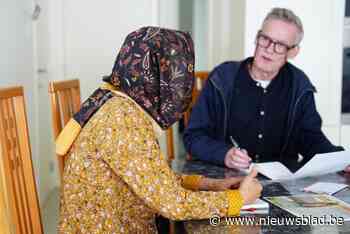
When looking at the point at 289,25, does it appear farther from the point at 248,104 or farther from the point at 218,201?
the point at 218,201

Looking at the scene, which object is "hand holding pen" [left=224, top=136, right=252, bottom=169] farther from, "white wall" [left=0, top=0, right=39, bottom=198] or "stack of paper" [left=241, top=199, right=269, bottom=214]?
"white wall" [left=0, top=0, right=39, bottom=198]

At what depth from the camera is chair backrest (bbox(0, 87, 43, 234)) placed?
→ 1068mm

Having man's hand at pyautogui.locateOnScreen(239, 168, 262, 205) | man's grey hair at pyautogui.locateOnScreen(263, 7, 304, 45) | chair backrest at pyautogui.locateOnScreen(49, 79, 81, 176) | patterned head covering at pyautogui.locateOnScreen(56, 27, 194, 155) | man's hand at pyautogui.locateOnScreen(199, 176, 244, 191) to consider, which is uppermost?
man's grey hair at pyautogui.locateOnScreen(263, 7, 304, 45)

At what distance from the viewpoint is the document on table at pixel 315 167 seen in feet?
4.80

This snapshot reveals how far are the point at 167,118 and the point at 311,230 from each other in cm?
46

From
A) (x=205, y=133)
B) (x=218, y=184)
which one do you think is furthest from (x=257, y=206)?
(x=205, y=133)

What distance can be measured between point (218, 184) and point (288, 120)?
0.66 metres

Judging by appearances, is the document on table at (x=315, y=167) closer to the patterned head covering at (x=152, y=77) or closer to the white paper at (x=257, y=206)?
the white paper at (x=257, y=206)

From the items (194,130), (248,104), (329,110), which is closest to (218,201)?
(194,130)

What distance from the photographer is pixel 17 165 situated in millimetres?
A: 1137

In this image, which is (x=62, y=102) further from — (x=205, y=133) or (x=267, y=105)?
(x=267, y=105)

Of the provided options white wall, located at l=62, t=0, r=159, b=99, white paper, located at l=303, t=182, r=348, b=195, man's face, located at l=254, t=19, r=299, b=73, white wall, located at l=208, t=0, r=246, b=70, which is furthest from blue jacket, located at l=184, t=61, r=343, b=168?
white wall, located at l=62, t=0, r=159, b=99

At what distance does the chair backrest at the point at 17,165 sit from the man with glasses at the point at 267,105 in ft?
2.51

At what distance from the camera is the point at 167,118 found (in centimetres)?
124
